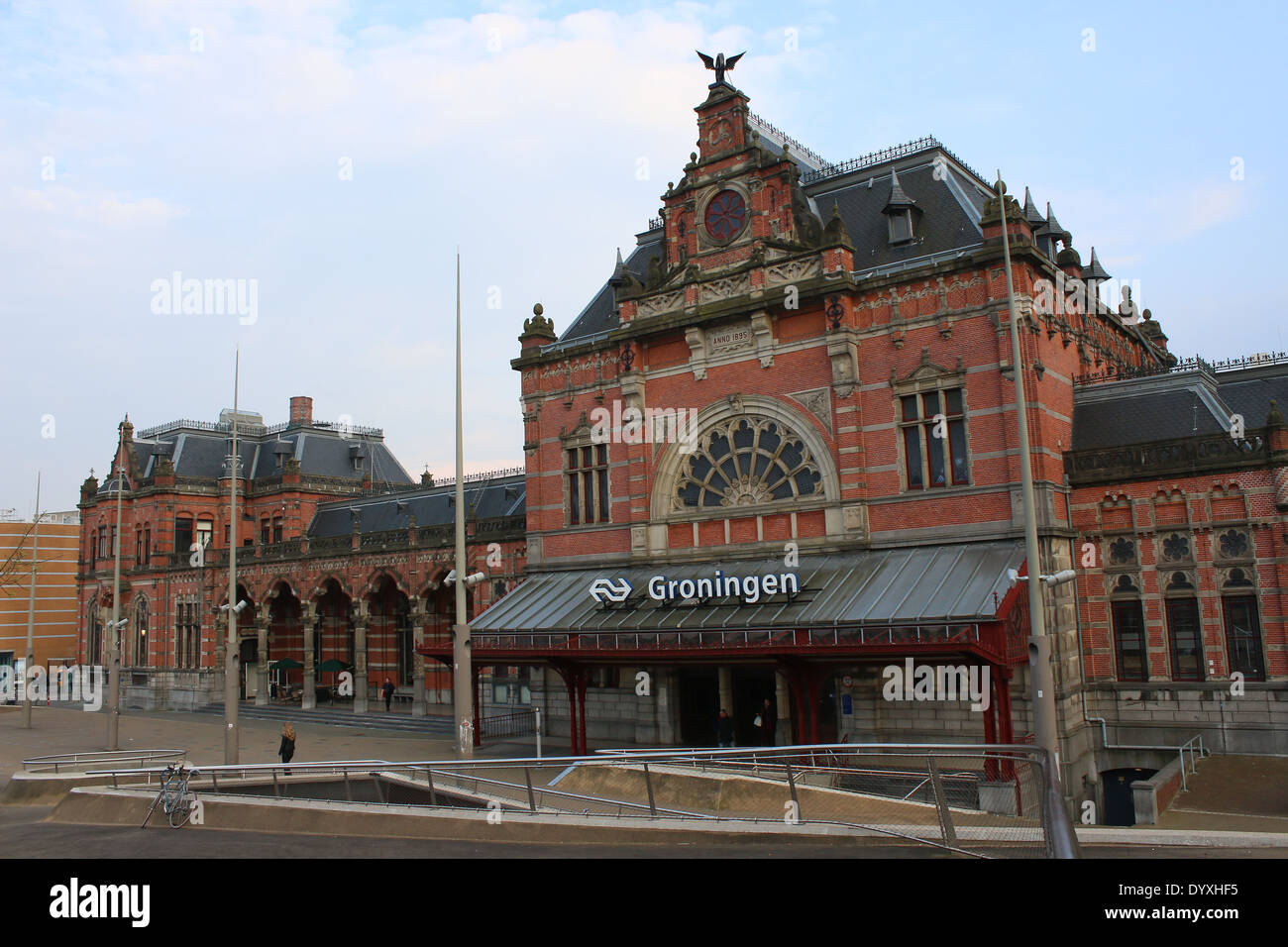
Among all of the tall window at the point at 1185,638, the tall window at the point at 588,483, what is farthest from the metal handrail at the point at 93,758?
the tall window at the point at 1185,638

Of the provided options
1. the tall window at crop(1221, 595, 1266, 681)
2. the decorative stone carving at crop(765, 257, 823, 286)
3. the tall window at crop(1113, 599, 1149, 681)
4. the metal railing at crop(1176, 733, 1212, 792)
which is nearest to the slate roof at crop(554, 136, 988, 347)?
the decorative stone carving at crop(765, 257, 823, 286)

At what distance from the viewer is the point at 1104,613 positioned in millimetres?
25953

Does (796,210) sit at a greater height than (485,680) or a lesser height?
greater

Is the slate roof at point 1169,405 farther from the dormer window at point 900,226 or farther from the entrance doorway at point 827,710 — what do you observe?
the entrance doorway at point 827,710

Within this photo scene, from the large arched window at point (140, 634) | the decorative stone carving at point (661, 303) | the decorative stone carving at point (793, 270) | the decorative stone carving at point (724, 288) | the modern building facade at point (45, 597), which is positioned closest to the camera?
the decorative stone carving at point (793, 270)

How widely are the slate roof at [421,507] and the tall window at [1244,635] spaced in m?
26.7

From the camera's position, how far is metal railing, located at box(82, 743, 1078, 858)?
36.6 ft

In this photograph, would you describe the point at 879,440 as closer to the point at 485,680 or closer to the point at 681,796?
the point at 681,796

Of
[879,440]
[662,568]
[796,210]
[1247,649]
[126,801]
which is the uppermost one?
[796,210]

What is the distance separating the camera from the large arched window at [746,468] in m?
28.8

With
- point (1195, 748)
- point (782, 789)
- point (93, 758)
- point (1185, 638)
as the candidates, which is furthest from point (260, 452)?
point (782, 789)

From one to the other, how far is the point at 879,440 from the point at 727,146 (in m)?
10.9
